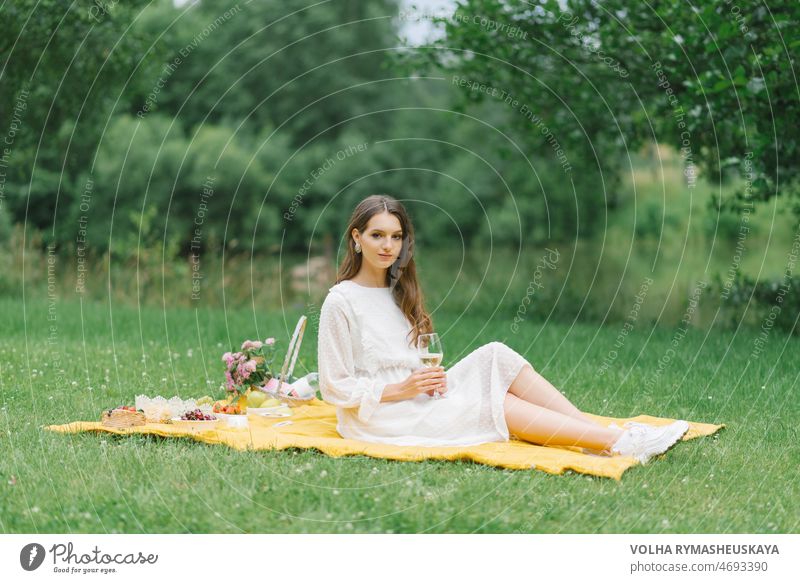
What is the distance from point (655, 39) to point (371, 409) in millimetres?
7987

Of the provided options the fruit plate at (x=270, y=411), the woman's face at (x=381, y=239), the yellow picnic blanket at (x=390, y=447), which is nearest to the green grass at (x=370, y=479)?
the yellow picnic blanket at (x=390, y=447)

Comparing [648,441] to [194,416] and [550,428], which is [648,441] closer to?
[550,428]

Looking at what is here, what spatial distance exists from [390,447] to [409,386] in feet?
1.35

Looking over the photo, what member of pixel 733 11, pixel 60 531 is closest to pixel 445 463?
pixel 60 531

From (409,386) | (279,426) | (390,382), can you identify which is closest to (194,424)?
(279,426)

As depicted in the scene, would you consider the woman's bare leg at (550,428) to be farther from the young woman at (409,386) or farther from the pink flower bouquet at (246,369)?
the pink flower bouquet at (246,369)

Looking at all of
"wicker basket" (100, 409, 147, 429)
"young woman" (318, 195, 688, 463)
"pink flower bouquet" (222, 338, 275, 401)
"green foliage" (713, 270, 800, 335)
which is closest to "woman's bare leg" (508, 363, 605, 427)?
"young woman" (318, 195, 688, 463)

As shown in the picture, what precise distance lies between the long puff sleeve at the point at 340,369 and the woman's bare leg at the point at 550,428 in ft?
2.96

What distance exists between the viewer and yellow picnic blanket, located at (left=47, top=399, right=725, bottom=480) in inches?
238

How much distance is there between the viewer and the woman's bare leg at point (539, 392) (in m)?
6.62

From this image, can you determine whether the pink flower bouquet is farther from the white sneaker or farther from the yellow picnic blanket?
the white sneaker

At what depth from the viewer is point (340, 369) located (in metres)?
6.66
